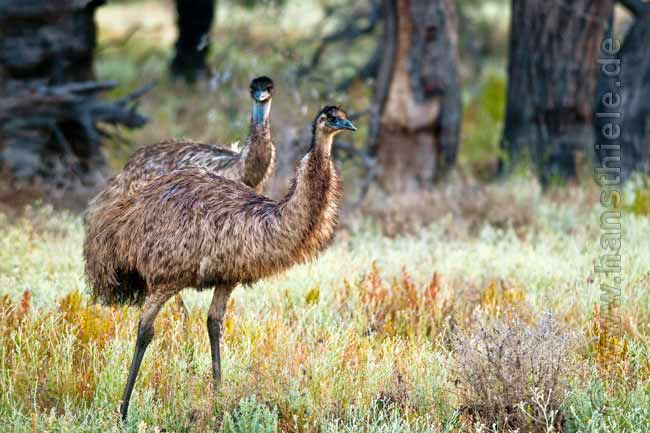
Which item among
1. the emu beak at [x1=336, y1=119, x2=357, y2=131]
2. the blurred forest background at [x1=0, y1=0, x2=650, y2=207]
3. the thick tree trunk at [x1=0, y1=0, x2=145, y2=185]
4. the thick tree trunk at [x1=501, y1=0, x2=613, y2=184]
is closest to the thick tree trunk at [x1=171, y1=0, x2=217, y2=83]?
the blurred forest background at [x1=0, y1=0, x2=650, y2=207]

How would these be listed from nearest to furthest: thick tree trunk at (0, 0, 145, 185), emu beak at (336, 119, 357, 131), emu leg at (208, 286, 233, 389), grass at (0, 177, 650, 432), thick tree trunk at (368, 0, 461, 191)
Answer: emu beak at (336, 119, 357, 131) < grass at (0, 177, 650, 432) < emu leg at (208, 286, 233, 389) < thick tree trunk at (0, 0, 145, 185) < thick tree trunk at (368, 0, 461, 191)

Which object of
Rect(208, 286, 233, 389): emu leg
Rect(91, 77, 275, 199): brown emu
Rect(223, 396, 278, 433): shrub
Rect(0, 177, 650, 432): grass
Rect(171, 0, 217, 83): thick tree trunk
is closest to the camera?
Rect(223, 396, 278, 433): shrub

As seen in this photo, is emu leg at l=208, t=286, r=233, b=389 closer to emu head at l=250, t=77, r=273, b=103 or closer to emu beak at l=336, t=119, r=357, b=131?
emu beak at l=336, t=119, r=357, b=131

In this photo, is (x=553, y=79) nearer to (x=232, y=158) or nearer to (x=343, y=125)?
(x=232, y=158)

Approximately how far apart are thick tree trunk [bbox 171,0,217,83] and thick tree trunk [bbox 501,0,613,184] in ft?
24.2

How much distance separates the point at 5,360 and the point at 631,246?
5276mm

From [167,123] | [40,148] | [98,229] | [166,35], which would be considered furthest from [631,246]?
[166,35]

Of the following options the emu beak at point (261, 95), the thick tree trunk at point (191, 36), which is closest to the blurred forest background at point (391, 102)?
the emu beak at point (261, 95)

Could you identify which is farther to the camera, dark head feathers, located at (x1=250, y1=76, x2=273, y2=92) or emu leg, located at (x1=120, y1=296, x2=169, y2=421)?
dark head feathers, located at (x1=250, y1=76, x2=273, y2=92)

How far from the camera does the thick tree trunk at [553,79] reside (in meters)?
11.8

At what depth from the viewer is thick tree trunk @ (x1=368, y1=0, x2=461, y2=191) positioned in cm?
1159

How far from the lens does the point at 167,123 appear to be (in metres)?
16.1

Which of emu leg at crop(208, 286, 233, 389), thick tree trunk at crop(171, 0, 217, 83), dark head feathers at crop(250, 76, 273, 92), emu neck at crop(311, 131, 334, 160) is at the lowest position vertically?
emu leg at crop(208, 286, 233, 389)

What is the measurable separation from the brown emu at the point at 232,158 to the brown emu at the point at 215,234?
5.39 ft
